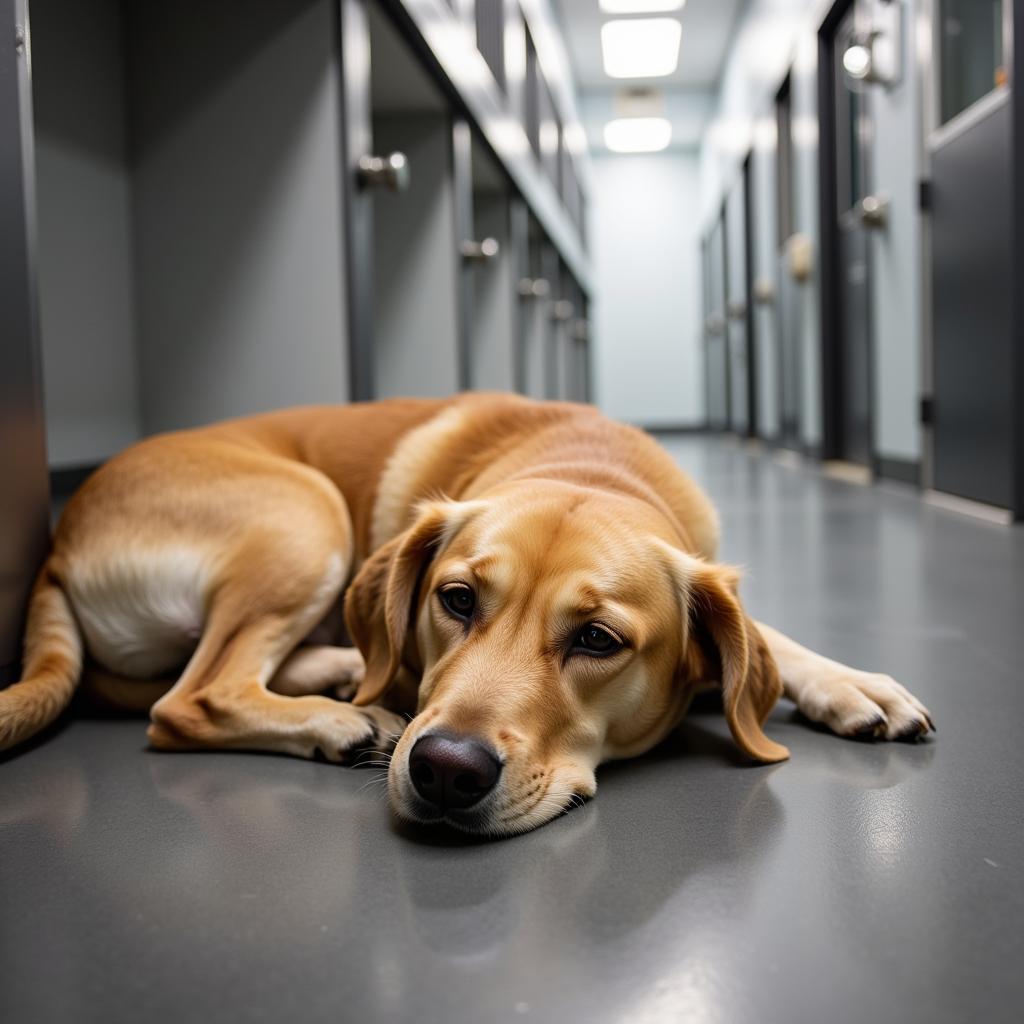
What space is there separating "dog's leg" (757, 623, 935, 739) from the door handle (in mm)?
4689

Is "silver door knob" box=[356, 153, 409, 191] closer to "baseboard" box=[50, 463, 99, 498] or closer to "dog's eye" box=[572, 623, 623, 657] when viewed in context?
"baseboard" box=[50, 463, 99, 498]

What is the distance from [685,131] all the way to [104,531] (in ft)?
53.4

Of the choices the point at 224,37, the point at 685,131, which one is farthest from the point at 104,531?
the point at 685,131

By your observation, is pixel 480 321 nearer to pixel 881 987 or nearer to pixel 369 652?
pixel 369 652

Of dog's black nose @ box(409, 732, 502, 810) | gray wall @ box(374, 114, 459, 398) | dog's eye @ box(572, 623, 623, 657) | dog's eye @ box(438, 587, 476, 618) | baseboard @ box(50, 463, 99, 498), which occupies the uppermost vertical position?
gray wall @ box(374, 114, 459, 398)

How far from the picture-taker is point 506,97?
7.00 m

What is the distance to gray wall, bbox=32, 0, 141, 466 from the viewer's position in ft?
10.5

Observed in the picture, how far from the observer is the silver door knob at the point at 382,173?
138 inches

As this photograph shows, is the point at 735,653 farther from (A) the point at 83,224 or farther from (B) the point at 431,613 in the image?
(A) the point at 83,224

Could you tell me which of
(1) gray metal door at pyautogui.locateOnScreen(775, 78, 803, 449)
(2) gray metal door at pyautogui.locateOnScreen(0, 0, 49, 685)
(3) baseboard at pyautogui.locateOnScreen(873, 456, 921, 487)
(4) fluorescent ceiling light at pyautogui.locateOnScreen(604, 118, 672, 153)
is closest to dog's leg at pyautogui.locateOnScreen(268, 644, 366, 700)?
(2) gray metal door at pyautogui.locateOnScreen(0, 0, 49, 685)

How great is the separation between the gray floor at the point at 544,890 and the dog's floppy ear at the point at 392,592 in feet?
0.63

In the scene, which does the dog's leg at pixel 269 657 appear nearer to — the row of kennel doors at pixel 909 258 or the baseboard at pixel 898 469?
the row of kennel doors at pixel 909 258

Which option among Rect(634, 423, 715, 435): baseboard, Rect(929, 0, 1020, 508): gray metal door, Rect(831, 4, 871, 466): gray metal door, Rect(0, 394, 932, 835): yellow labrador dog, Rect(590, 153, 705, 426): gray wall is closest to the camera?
Rect(0, 394, 932, 835): yellow labrador dog

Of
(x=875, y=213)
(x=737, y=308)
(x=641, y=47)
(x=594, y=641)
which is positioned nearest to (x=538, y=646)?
(x=594, y=641)
